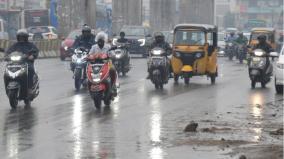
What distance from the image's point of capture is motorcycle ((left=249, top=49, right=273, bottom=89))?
23969 millimetres

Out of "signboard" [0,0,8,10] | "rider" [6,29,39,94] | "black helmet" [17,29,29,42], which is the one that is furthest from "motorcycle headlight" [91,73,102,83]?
"signboard" [0,0,8,10]

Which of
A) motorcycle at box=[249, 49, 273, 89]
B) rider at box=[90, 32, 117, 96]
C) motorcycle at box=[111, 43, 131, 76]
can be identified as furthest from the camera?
motorcycle at box=[111, 43, 131, 76]

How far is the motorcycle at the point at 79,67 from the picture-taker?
73.3 feet

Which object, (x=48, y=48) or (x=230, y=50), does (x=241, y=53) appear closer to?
(x=230, y=50)

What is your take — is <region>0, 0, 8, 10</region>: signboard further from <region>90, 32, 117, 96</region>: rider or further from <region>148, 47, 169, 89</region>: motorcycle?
<region>90, 32, 117, 96</region>: rider

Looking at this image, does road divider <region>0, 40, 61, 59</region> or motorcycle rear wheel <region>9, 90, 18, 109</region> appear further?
road divider <region>0, 40, 61, 59</region>

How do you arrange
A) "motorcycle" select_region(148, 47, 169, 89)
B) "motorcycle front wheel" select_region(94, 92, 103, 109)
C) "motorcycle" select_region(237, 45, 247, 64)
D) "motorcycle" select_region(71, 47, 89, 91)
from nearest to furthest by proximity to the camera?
1. "motorcycle front wheel" select_region(94, 92, 103, 109)
2. "motorcycle" select_region(71, 47, 89, 91)
3. "motorcycle" select_region(148, 47, 169, 89)
4. "motorcycle" select_region(237, 45, 247, 64)

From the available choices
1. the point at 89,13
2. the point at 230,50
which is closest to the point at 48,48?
the point at 230,50

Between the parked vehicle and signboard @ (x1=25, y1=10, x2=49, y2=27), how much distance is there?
55.6 m

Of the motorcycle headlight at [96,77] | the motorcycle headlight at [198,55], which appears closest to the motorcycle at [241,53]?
the motorcycle headlight at [198,55]

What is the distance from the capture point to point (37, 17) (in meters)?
78.6

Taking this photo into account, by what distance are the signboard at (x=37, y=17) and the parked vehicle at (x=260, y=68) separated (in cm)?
5558

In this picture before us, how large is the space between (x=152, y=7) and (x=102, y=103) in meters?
81.6

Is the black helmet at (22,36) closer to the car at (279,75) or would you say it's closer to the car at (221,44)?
the car at (279,75)
